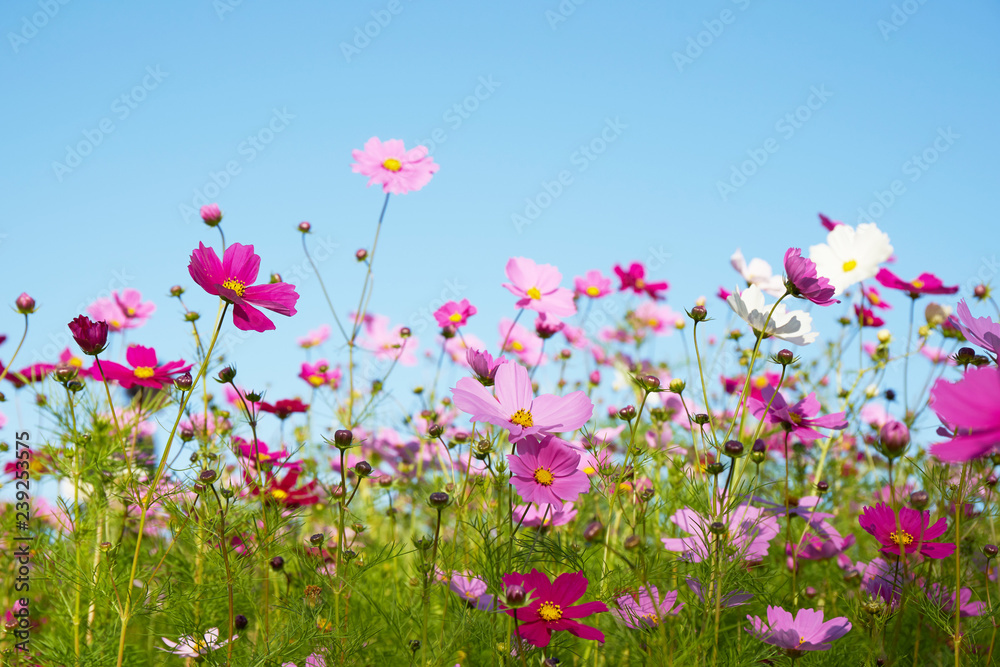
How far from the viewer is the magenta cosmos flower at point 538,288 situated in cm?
172

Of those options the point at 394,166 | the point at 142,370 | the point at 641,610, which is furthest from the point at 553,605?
the point at 394,166

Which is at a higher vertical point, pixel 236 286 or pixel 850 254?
pixel 850 254

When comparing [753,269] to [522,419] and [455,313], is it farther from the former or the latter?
[522,419]

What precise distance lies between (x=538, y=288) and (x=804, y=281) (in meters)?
0.84

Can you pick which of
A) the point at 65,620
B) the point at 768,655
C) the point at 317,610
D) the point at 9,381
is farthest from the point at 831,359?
the point at 9,381

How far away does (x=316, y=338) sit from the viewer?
2.93 metres

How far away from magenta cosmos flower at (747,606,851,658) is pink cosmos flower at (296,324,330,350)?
2.25 metres

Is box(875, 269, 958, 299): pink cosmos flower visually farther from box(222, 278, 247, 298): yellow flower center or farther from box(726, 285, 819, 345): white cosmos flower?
box(222, 278, 247, 298): yellow flower center

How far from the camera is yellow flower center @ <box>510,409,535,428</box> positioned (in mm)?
942

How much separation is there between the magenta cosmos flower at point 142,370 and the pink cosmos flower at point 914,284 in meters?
1.72

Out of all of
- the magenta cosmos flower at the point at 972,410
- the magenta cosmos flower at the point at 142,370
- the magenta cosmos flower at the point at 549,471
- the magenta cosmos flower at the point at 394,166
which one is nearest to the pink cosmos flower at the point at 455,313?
the magenta cosmos flower at the point at 394,166

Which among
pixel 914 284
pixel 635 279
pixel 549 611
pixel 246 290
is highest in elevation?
pixel 635 279

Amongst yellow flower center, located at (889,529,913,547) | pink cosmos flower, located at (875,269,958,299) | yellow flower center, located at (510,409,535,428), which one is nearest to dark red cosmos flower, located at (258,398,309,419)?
yellow flower center, located at (510,409,535,428)

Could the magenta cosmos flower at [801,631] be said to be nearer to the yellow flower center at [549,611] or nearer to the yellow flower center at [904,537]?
the yellow flower center at [904,537]
